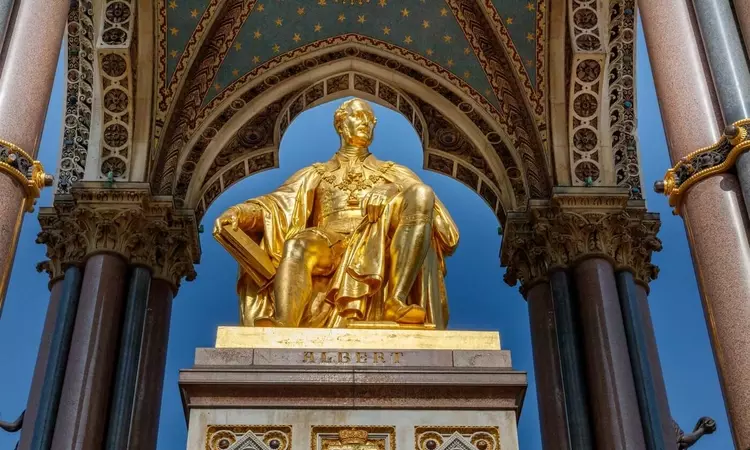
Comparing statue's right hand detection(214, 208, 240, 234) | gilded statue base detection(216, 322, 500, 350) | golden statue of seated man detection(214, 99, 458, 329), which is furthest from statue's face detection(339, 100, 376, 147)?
gilded statue base detection(216, 322, 500, 350)

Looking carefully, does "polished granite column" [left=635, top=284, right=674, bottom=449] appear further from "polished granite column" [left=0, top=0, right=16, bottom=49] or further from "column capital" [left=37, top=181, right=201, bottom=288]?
"polished granite column" [left=0, top=0, right=16, bottom=49]

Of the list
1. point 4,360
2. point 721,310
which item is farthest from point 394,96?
point 721,310

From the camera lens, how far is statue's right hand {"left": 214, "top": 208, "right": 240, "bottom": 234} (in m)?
8.15

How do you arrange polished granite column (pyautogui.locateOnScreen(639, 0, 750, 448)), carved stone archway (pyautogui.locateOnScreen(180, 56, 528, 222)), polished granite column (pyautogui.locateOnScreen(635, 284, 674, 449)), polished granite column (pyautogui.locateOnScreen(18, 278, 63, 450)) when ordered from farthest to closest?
carved stone archway (pyautogui.locateOnScreen(180, 56, 528, 222))
polished granite column (pyautogui.locateOnScreen(635, 284, 674, 449))
polished granite column (pyautogui.locateOnScreen(18, 278, 63, 450))
polished granite column (pyautogui.locateOnScreen(639, 0, 750, 448))

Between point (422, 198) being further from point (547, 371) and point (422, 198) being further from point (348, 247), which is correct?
point (547, 371)

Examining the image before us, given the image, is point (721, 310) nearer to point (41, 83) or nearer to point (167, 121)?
point (41, 83)

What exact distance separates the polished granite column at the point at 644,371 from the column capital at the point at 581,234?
253 mm

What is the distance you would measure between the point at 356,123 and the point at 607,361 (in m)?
2.81

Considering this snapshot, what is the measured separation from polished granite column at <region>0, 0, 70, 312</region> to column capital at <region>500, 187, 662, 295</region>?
17.3 ft

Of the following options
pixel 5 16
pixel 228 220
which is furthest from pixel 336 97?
pixel 5 16

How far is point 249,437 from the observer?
6375 mm

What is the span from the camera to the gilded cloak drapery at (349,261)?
782cm

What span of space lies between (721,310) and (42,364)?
5960mm

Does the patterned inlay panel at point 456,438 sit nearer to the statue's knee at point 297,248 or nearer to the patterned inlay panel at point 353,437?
the patterned inlay panel at point 353,437
